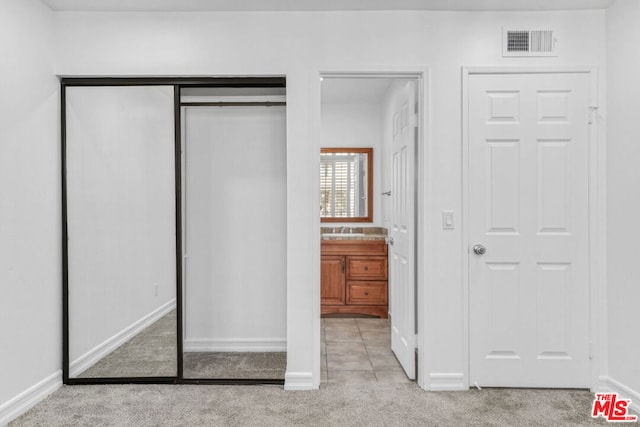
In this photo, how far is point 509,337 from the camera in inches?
111

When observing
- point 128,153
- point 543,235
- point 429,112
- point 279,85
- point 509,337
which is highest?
point 279,85

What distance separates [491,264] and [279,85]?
1.87 meters

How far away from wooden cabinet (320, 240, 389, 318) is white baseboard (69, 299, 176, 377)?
220 cm

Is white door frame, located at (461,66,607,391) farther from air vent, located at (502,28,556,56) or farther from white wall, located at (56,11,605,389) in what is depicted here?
white wall, located at (56,11,605,389)

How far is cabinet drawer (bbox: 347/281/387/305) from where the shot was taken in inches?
189

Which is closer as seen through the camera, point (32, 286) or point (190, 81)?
point (32, 286)

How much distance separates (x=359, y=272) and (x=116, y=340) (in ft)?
8.61

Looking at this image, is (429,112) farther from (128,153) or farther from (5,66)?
(5,66)

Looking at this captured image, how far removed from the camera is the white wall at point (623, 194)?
100 inches

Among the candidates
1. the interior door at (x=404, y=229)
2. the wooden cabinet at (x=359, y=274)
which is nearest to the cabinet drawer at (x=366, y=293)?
the wooden cabinet at (x=359, y=274)

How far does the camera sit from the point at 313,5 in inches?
108

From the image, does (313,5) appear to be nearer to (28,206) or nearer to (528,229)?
(528,229)

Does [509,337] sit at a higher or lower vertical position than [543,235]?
lower

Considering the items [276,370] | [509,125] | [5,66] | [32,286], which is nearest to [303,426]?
[276,370]
